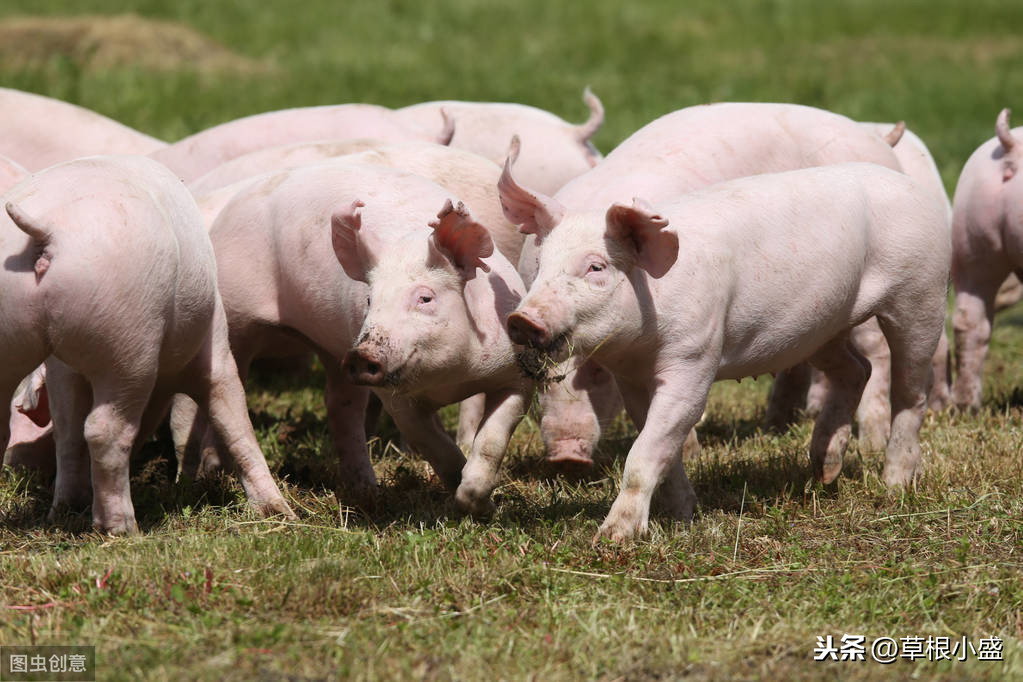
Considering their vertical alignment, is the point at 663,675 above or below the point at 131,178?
below

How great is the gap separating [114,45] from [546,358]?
13.1 meters

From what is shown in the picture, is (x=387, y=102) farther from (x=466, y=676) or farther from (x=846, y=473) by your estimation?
(x=466, y=676)

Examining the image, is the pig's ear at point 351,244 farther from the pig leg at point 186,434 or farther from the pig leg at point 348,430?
the pig leg at point 186,434

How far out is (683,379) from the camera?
179 inches

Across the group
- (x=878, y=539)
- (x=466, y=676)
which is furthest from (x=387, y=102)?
(x=466, y=676)

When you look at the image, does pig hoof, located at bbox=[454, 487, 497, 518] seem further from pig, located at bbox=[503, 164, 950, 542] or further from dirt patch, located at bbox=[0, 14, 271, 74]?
dirt patch, located at bbox=[0, 14, 271, 74]

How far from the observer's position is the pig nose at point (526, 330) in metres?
4.17

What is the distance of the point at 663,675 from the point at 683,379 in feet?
4.07

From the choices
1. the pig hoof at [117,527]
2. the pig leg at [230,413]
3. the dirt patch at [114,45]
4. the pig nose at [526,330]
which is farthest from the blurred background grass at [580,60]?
the pig nose at [526,330]

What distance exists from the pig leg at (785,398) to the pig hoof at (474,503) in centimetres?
242

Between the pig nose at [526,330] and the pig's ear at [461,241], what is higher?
the pig's ear at [461,241]

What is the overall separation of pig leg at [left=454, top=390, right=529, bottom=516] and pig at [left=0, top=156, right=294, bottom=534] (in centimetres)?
69

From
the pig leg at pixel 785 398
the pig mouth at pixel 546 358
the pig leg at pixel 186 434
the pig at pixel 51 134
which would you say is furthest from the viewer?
the pig at pixel 51 134

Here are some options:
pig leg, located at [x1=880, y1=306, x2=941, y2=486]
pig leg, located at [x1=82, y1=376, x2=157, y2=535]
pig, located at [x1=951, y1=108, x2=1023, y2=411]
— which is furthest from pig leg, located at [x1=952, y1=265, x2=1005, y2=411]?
pig leg, located at [x1=82, y1=376, x2=157, y2=535]
